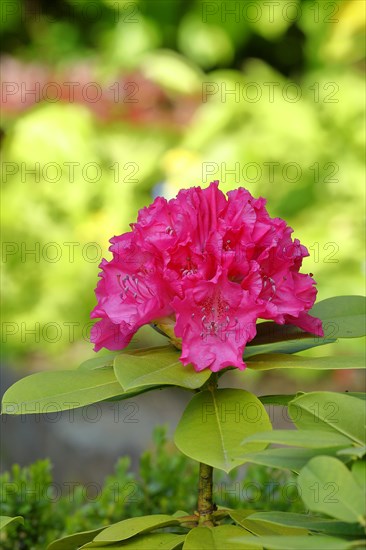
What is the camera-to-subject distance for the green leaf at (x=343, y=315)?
1123 millimetres

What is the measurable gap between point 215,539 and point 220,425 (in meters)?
0.15

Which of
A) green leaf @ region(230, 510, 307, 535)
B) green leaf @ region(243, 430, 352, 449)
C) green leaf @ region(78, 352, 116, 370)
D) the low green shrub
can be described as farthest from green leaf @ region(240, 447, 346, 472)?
the low green shrub

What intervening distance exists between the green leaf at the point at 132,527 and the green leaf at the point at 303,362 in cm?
23

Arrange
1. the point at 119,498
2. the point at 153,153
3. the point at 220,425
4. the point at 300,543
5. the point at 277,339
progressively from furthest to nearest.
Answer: the point at 153,153 < the point at 119,498 < the point at 277,339 < the point at 220,425 < the point at 300,543

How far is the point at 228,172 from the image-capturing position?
13.1 feet

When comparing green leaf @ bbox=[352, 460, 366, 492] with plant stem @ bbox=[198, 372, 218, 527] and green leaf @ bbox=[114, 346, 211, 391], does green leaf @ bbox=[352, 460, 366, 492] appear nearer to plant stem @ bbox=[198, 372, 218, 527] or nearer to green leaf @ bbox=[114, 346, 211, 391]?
green leaf @ bbox=[114, 346, 211, 391]

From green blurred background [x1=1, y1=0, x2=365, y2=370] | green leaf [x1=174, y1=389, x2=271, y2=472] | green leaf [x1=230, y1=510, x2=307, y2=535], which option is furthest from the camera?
green blurred background [x1=1, y1=0, x2=365, y2=370]

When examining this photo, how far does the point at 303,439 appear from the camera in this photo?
2.50 feet

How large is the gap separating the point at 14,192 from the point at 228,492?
2852 millimetres

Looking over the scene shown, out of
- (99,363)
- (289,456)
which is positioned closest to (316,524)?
(289,456)

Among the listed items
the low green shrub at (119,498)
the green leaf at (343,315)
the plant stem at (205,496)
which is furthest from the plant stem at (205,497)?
the low green shrub at (119,498)

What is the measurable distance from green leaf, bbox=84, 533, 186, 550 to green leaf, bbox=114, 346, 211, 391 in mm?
205

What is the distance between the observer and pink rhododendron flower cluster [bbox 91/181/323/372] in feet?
3.32

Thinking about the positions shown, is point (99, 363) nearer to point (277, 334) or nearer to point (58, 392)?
point (58, 392)
